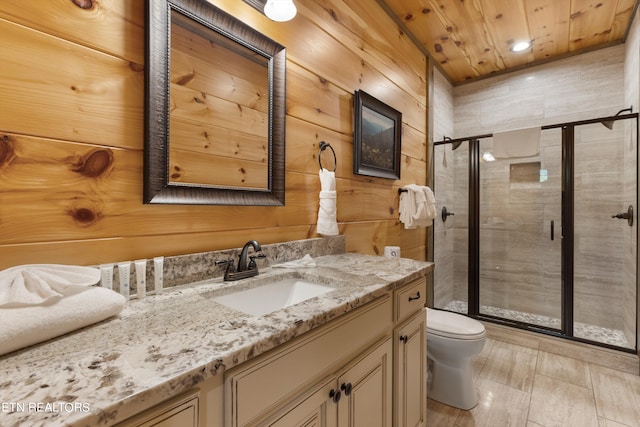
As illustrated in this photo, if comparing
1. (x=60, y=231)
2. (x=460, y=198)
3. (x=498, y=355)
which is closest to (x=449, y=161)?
(x=460, y=198)

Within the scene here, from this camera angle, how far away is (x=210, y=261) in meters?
1.10

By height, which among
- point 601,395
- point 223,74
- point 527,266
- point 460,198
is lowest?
point 601,395

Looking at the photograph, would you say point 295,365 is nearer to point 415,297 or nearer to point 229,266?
point 229,266

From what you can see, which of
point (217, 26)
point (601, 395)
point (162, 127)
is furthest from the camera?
point (601, 395)

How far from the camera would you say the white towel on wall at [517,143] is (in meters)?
2.61

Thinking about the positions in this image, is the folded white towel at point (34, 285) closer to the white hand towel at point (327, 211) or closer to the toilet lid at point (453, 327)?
the white hand towel at point (327, 211)

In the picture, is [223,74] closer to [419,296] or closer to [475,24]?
[419,296]

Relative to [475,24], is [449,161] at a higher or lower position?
lower

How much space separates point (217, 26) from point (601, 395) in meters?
2.83

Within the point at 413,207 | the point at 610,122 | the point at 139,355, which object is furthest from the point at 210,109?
the point at 610,122

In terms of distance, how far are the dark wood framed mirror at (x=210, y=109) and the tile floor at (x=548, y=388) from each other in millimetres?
1634

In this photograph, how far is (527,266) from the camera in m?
2.85

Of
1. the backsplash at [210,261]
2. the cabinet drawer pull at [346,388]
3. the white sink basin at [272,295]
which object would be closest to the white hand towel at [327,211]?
the backsplash at [210,261]

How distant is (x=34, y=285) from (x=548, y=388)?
8.41ft
